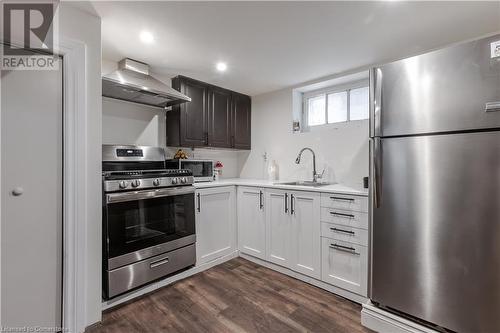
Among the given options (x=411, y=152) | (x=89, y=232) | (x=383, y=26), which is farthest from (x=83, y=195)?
(x=383, y=26)

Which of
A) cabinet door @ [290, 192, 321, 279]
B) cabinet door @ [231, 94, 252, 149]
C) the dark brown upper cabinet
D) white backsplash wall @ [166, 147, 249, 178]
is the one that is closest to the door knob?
the dark brown upper cabinet

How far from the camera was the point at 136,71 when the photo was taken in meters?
2.35

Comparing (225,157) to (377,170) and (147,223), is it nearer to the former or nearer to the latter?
(147,223)

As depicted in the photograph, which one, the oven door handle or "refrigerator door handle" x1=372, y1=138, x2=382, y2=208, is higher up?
"refrigerator door handle" x1=372, y1=138, x2=382, y2=208

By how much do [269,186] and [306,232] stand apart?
0.60 m

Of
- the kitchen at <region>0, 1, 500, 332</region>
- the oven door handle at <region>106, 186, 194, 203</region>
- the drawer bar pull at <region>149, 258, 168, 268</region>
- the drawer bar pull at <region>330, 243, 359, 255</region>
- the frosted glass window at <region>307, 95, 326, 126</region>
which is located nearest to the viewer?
the kitchen at <region>0, 1, 500, 332</region>

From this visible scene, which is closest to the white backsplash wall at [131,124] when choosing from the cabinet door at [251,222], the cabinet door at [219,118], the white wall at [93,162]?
the cabinet door at [219,118]

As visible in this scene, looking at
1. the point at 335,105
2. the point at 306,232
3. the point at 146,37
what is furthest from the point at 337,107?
the point at 146,37

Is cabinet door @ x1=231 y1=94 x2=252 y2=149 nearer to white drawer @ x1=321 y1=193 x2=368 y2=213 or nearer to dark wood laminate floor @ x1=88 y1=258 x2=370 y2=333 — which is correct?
white drawer @ x1=321 y1=193 x2=368 y2=213

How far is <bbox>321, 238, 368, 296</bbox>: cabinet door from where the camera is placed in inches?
75.4

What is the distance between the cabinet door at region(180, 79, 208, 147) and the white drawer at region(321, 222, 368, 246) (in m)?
1.73

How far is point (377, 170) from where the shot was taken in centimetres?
165

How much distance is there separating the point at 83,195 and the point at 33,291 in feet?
2.11

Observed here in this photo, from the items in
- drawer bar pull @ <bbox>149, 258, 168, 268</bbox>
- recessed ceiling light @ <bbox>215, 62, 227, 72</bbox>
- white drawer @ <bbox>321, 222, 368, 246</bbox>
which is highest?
recessed ceiling light @ <bbox>215, 62, 227, 72</bbox>
